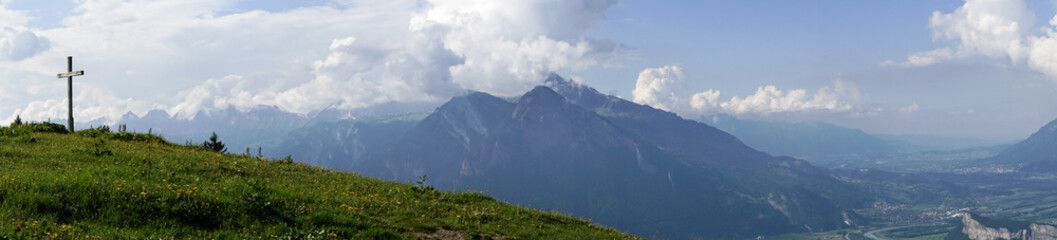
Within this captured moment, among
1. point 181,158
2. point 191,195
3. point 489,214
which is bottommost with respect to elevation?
point 489,214

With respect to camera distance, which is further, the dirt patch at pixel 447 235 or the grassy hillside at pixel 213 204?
the dirt patch at pixel 447 235

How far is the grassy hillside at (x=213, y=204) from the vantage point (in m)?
14.3

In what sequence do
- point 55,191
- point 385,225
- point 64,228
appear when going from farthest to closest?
point 385,225 < point 55,191 < point 64,228

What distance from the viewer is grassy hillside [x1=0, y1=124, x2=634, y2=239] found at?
1430cm

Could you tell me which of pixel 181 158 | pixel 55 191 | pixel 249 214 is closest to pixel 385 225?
pixel 249 214

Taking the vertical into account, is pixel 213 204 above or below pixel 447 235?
above

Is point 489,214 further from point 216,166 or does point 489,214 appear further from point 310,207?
point 216,166

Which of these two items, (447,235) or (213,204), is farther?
(447,235)

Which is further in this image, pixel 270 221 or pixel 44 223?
pixel 270 221

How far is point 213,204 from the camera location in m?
16.2

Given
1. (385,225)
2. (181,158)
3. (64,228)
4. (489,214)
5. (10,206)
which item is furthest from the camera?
(181,158)

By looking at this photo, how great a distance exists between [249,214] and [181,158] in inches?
469

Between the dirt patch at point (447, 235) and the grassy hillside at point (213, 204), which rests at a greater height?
the grassy hillside at point (213, 204)

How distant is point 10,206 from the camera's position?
14047mm
